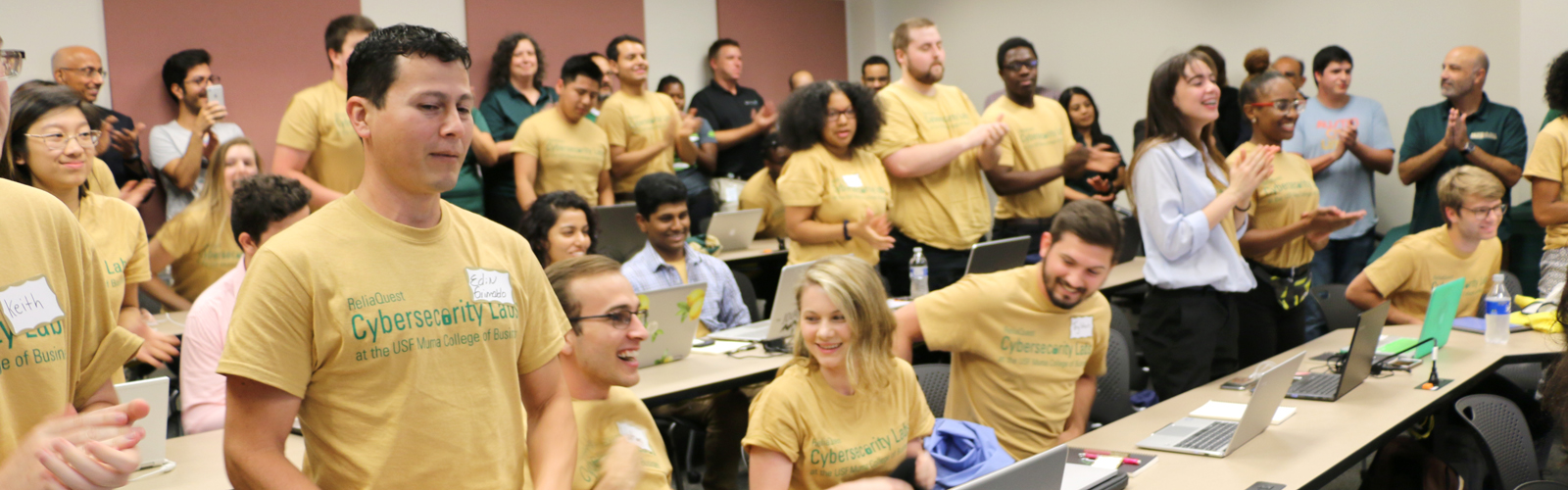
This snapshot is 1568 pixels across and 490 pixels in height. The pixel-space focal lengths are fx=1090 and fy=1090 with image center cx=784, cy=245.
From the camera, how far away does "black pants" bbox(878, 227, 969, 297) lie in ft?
14.8

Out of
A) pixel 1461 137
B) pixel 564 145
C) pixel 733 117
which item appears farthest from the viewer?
pixel 733 117

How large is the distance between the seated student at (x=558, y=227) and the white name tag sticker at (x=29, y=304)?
2.30 meters

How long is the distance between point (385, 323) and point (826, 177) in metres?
2.99

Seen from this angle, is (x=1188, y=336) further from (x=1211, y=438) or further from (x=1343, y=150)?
(x=1343, y=150)

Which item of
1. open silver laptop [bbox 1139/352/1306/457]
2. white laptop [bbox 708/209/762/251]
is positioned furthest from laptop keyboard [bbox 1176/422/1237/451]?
white laptop [bbox 708/209/762/251]

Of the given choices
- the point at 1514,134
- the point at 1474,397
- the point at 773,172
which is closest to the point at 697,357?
the point at 1474,397

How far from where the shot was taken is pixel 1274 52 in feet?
23.2

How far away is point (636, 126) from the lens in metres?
5.66

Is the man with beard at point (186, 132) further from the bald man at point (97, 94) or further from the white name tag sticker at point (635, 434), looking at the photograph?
the white name tag sticker at point (635, 434)

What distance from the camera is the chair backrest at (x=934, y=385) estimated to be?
288 cm

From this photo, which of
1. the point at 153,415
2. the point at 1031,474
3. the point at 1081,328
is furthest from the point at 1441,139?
the point at 153,415

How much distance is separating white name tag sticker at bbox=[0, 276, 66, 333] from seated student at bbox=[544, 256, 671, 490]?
0.78 metres

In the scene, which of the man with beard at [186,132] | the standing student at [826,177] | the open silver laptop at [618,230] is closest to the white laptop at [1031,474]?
the standing student at [826,177]

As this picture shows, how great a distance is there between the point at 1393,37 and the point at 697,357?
17.7ft
